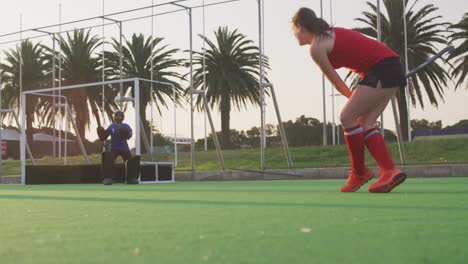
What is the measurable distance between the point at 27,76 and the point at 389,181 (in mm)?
30725

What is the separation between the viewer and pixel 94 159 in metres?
24.4

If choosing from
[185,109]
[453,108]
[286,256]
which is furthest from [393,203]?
[453,108]

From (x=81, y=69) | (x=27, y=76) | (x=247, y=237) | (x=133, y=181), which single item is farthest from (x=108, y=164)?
(x=27, y=76)

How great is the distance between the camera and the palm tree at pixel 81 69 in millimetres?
30750

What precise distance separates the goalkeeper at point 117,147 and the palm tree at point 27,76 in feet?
70.7

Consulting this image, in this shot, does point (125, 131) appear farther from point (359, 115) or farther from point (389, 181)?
point (389, 181)

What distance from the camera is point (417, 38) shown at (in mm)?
22703

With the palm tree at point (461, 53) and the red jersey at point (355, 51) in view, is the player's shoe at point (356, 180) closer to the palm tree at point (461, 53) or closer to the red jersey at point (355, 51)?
the red jersey at point (355, 51)

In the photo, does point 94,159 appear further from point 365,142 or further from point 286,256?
point 286,256

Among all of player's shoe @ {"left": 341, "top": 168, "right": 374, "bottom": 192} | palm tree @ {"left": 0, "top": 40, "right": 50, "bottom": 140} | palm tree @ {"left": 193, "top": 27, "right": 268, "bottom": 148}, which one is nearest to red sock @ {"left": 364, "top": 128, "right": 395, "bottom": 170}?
player's shoe @ {"left": 341, "top": 168, "right": 374, "bottom": 192}

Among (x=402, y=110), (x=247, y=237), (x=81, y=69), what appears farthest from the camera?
(x=81, y=69)

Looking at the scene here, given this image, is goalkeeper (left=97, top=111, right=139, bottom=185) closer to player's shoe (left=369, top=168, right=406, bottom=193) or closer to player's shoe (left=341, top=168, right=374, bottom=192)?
player's shoe (left=341, top=168, right=374, bottom=192)

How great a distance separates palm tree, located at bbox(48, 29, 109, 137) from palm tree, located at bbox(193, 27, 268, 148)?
20.0 feet

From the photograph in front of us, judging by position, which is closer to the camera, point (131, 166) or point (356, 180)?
point (356, 180)
